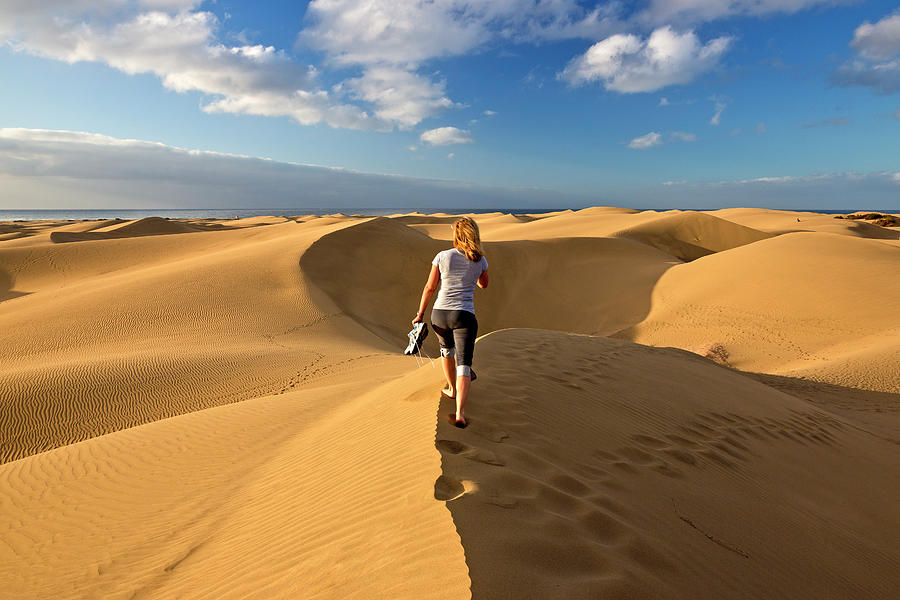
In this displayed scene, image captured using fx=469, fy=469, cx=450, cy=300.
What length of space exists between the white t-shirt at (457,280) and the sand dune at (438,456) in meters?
1.08

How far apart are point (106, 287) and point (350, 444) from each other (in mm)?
15555

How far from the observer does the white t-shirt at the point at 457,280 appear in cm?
435

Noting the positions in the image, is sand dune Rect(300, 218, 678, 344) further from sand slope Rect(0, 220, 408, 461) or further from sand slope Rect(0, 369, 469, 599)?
sand slope Rect(0, 369, 469, 599)

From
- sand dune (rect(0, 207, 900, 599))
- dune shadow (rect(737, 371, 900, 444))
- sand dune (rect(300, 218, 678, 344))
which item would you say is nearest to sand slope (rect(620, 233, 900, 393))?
sand dune (rect(0, 207, 900, 599))

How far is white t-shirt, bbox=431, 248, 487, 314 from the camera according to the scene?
435 cm

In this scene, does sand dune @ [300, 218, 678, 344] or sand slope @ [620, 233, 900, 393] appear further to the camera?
sand dune @ [300, 218, 678, 344]

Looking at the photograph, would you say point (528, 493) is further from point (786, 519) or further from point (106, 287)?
point (106, 287)

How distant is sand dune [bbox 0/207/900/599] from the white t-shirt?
1077mm

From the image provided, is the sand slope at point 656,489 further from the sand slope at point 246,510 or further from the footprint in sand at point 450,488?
the sand slope at point 246,510

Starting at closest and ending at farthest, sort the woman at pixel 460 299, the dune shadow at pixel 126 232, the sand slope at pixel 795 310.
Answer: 1. the woman at pixel 460 299
2. the sand slope at pixel 795 310
3. the dune shadow at pixel 126 232

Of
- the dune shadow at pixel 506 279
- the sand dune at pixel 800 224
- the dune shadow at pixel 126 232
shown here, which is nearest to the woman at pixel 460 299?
the dune shadow at pixel 506 279

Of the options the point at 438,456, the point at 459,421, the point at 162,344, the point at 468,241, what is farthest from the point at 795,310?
the point at 162,344

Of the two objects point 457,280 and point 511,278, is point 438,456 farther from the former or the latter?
point 511,278

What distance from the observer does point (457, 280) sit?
14.3ft
